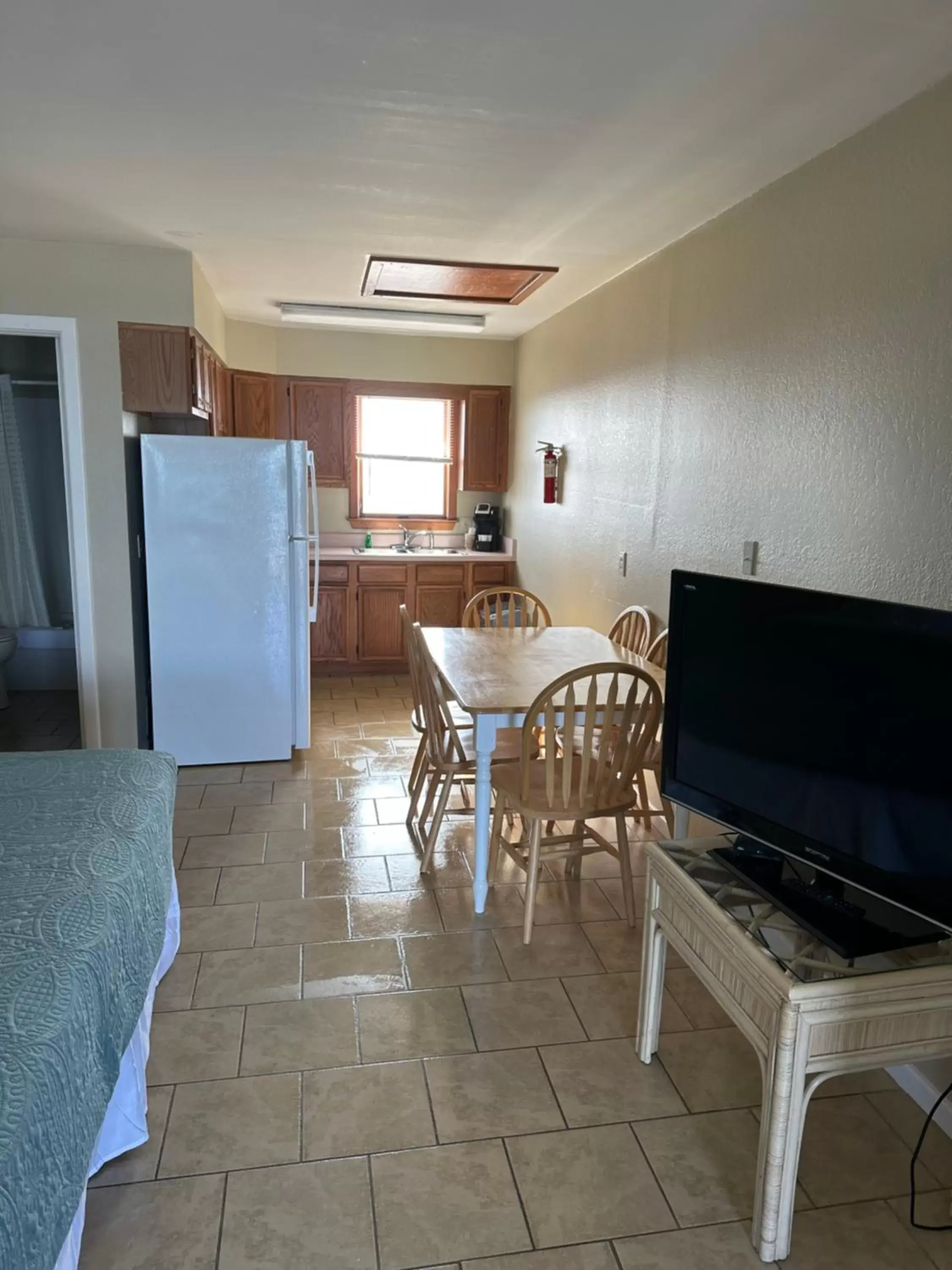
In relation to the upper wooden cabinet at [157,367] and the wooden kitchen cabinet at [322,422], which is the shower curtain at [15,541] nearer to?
the upper wooden cabinet at [157,367]

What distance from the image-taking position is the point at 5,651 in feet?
16.4

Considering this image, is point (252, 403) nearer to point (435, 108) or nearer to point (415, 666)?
point (415, 666)

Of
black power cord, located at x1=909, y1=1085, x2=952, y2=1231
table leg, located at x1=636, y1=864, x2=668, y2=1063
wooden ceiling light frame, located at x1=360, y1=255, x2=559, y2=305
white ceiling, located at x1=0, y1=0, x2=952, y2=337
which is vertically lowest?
black power cord, located at x1=909, y1=1085, x2=952, y2=1231

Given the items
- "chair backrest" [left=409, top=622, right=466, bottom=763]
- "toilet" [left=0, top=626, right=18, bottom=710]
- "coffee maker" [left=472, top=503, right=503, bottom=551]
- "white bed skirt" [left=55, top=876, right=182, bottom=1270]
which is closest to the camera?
"white bed skirt" [left=55, top=876, right=182, bottom=1270]

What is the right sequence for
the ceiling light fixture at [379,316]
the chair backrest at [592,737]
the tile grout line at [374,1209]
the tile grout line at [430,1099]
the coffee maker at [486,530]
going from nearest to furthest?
the tile grout line at [374,1209]
the tile grout line at [430,1099]
the chair backrest at [592,737]
the ceiling light fixture at [379,316]
the coffee maker at [486,530]

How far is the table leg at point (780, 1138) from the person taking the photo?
1.51m

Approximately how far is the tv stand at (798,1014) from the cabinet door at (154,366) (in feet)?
11.1

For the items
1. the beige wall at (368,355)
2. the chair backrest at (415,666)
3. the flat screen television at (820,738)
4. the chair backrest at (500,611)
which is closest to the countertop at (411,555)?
the beige wall at (368,355)

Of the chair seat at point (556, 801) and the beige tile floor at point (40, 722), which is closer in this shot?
the chair seat at point (556, 801)

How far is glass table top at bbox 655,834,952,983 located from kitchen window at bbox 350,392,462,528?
15.5ft

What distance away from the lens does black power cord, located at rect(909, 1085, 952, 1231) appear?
1.70m

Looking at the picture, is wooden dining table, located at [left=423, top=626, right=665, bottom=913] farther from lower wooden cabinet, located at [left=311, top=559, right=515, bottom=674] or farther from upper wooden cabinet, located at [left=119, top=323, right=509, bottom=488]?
upper wooden cabinet, located at [left=119, top=323, right=509, bottom=488]

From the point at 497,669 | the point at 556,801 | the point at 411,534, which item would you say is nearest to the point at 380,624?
the point at 411,534

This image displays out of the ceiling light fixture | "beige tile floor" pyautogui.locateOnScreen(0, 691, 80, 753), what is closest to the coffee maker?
the ceiling light fixture
